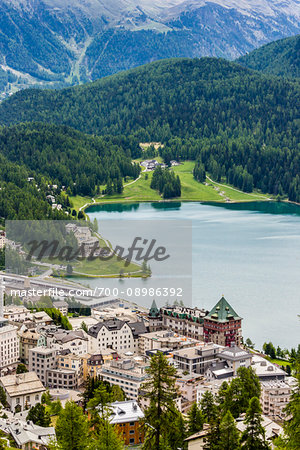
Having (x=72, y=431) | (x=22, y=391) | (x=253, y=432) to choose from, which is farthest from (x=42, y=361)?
(x=253, y=432)

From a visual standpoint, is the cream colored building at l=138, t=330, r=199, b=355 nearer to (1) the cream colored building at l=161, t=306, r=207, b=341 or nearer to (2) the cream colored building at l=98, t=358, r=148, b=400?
(1) the cream colored building at l=161, t=306, r=207, b=341

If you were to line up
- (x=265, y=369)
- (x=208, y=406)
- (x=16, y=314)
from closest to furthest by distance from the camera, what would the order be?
(x=208, y=406), (x=265, y=369), (x=16, y=314)

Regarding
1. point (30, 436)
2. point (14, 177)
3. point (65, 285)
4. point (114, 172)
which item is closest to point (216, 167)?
point (114, 172)

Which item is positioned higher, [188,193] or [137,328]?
[188,193]

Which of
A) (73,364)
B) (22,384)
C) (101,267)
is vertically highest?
(101,267)

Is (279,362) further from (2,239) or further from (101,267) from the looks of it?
(2,239)

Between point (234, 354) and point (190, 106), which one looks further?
point (190, 106)

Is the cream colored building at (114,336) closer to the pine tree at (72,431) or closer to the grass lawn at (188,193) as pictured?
the pine tree at (72,431)

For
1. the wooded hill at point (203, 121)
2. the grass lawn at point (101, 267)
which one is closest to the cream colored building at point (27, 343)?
the grass lawn at point (101, 267)
